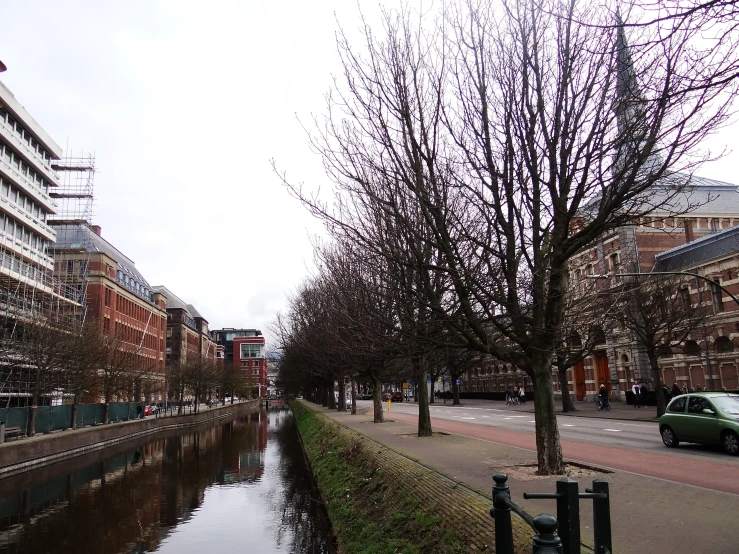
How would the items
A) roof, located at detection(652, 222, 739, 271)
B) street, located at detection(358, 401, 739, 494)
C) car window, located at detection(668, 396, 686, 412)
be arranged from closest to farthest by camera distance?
street, located at detection(358, 401, 739, 494) → car window, located at detection(668, 396, 686, 412) → roof, located at detection(652, 222, 739, 271)

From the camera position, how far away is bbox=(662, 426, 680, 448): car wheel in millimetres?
16250

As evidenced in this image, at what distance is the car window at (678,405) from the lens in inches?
652

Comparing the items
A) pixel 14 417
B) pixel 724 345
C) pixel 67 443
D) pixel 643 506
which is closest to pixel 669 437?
pixel 643 506

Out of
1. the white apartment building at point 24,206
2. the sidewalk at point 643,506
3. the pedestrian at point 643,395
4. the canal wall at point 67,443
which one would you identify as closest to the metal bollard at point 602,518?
the sidewalk at point 643,506

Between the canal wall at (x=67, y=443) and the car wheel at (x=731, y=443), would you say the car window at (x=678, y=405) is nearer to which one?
the car wheel at (x=731, y=443)

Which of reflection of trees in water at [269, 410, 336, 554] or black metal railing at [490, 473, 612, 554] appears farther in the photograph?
reflection of trees in water at [269, 410, 336, 554]

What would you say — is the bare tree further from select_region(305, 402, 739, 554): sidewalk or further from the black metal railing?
the black metal railing

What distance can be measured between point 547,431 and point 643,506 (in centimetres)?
250

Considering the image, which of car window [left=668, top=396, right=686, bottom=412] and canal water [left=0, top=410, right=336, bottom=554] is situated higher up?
car window [left=668, top=396, right=686, bottom=412]

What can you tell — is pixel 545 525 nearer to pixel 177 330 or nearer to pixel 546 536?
pixel 546 536

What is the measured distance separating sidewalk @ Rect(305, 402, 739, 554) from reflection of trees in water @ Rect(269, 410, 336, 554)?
2.81m

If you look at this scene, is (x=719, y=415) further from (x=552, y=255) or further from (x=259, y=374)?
(x=259, y=374)

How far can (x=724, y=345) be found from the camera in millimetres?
37031

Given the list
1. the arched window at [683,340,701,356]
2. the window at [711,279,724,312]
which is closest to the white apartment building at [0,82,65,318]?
the arched window at [683,340,701,356]
